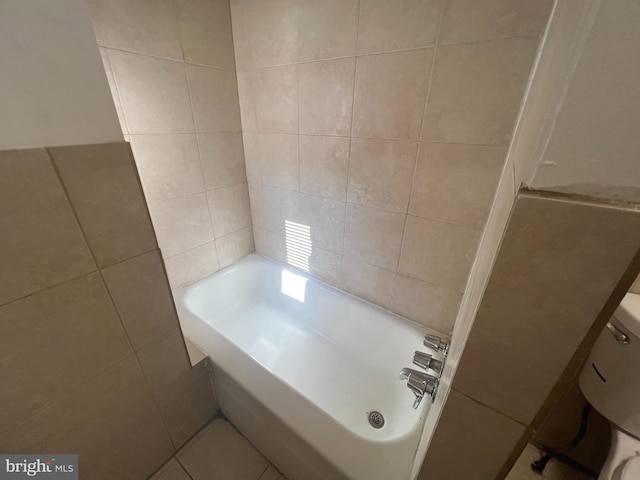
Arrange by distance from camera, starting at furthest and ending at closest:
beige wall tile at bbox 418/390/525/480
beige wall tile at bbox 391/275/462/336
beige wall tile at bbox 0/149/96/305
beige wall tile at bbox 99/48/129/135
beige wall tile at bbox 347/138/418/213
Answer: beige wall tile at bbox 391/275/462/336
beige wall tile at bbox 347/138/418/213
beige wall tile at bbox 99/48/129/135
beige wall tile at bbox 0/149/96/305
beige wall tile at bbox 418/390/525/480

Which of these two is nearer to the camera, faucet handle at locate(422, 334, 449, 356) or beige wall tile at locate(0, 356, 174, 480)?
beige wall tile at locate(0, 356, 174, 480)

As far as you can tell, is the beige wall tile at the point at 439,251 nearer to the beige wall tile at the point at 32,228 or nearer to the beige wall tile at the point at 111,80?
the beige wall tile at the point at 32,228

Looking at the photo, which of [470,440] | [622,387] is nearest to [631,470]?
[622,387]

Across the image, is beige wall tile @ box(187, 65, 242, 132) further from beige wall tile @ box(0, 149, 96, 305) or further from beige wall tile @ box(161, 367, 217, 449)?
beige wall tile @ box(161, 367, 217, 449)

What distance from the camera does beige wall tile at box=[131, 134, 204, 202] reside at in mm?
1078

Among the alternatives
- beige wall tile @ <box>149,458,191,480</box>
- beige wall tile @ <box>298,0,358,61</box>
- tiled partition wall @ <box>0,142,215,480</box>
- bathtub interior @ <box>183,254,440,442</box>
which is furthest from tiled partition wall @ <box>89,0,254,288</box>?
beige wall tile @ <box>149,458,191,480</box>

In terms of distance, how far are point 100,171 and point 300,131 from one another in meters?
0.88

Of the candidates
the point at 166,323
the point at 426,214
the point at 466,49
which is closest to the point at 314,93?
the point at 466,49

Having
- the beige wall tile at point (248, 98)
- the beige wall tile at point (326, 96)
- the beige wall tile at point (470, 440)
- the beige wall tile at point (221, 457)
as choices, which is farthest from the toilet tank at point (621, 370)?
the beige wall tile at point (248, 98)

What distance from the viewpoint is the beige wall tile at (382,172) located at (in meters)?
0.99

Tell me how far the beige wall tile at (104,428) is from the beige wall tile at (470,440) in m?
0.78

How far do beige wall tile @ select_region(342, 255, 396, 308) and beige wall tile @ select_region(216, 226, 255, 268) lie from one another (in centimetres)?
74

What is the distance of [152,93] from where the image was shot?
3.40 feet

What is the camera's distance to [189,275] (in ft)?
4.71
